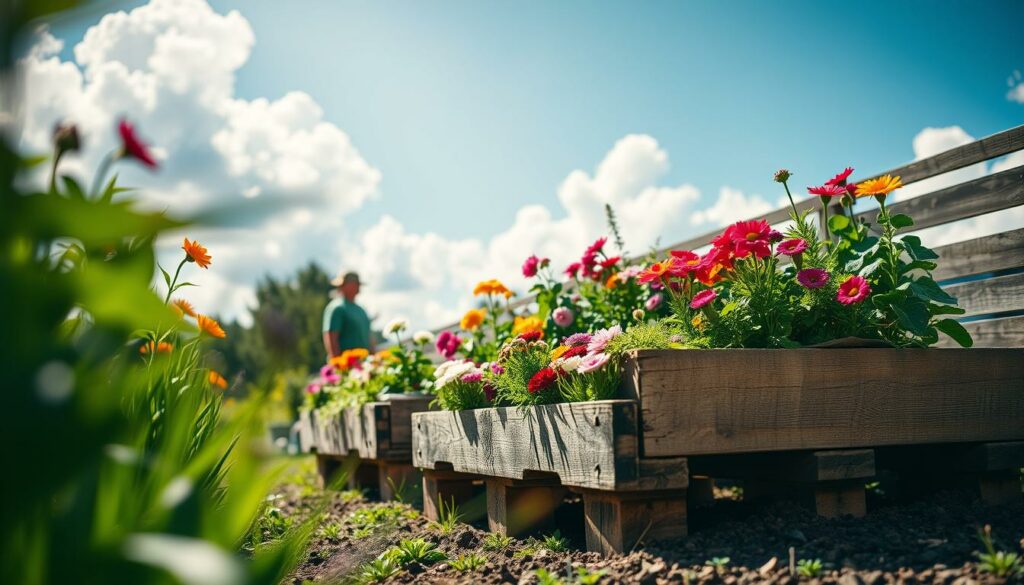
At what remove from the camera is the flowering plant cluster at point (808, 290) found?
2924 mm

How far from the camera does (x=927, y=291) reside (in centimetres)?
305

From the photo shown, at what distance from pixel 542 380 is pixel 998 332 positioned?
2.32 metres

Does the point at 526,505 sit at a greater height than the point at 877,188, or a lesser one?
lesser

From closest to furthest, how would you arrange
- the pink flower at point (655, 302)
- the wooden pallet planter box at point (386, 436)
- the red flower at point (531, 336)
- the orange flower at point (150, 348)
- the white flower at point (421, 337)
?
the orange flower at point (150, 348)
the red flower at point (531, 336)
the pink flower at point (655, 302)
the wooden pallet planter box at point (386, 436)
the white flower at point (421, 337)

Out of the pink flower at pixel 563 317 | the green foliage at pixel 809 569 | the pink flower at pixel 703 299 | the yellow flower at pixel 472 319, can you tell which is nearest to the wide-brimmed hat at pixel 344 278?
the yellow flower at pixel 472 319

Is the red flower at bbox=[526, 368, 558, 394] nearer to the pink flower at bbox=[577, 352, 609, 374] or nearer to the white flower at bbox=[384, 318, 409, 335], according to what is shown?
the pink flower at bbox=[577, 352, 609, 374]

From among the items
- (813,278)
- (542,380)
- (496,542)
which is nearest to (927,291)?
(813,278)

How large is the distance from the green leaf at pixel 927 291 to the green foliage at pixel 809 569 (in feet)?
4.20

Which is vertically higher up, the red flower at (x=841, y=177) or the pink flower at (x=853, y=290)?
the red flower at (x=841, y=177)

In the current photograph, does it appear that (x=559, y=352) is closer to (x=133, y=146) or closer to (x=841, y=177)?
(x=841, y=177)

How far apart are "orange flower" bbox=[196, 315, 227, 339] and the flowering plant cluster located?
162 cm

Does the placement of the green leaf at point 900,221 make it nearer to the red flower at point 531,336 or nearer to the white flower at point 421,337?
the red flower at point 531,336

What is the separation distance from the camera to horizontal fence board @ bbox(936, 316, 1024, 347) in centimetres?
374

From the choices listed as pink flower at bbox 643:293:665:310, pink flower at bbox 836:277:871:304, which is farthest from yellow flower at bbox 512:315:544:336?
pink flower at bbox 836:277:871:304
